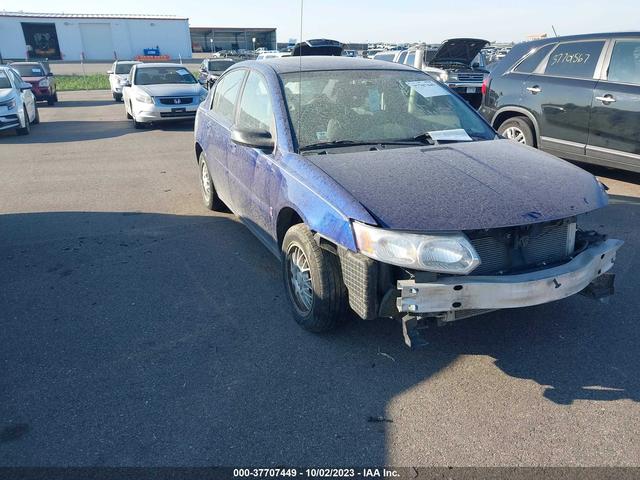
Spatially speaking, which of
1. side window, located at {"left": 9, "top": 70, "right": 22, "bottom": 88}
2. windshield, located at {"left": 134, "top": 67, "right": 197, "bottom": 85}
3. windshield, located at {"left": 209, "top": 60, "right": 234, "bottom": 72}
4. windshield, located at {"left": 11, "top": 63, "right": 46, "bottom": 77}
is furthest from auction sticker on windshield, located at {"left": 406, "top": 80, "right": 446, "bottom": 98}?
windshield, located at {"left": 11, "top": 63, "right": 46, "bottom": 77}

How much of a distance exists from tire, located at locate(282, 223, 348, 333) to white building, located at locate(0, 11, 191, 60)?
5890 centimetres

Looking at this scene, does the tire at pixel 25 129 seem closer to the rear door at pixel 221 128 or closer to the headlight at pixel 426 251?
the rear door at pixel 221 128

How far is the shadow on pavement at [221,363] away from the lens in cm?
256

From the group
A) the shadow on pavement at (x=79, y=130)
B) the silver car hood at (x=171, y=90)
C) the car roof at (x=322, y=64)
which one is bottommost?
the shadow on pavement at (x=79, y=130)

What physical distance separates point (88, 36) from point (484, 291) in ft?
205

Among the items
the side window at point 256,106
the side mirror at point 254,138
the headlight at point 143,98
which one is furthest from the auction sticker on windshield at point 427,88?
the headlight at point 143,98

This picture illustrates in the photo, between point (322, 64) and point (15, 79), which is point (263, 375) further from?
point (15, 79)

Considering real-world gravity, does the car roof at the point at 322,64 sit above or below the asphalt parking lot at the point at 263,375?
above

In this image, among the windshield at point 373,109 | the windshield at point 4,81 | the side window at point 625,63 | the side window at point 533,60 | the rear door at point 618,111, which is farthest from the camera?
the windshield at point 4,81

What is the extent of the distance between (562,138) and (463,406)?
5349mm

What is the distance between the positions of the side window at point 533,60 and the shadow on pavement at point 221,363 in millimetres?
3812

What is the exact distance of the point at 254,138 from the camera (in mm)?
3639

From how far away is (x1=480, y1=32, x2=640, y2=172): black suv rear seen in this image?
6.24 m

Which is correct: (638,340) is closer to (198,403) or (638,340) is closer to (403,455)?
(403,455)
